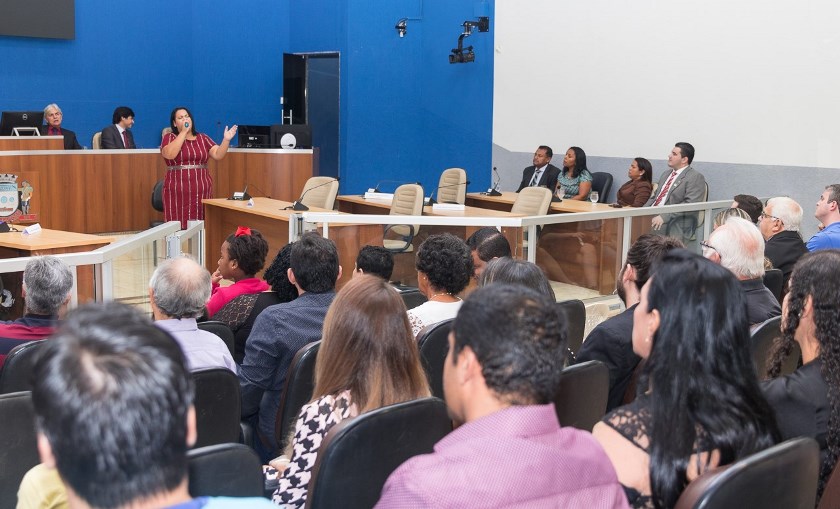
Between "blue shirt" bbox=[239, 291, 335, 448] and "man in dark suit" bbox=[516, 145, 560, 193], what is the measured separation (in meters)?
7.05

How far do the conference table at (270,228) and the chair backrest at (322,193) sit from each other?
1.38ft

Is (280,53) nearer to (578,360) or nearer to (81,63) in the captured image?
(81,63)

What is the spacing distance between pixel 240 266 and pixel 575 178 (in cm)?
619

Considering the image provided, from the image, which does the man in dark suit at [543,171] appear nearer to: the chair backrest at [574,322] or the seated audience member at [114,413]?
the chair backrest at [574,322]

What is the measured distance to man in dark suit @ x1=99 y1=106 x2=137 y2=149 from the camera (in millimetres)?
9969

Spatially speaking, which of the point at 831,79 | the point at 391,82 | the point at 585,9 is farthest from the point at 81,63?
the point at 831,79

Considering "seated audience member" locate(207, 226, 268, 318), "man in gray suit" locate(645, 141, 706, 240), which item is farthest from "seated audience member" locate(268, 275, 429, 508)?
"man in gray suit" locate(645, 141, 706, 240)

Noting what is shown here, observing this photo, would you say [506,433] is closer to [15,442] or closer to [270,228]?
[15,442]

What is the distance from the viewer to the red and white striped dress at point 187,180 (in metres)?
7.33

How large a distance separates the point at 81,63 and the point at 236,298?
8.85 m

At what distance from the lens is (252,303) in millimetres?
3471

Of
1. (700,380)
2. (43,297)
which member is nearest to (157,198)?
(43,297)

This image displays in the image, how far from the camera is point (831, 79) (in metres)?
7.69

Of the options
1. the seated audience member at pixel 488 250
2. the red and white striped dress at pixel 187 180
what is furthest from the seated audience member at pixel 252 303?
the red and white striped dress at pixel 187 180
